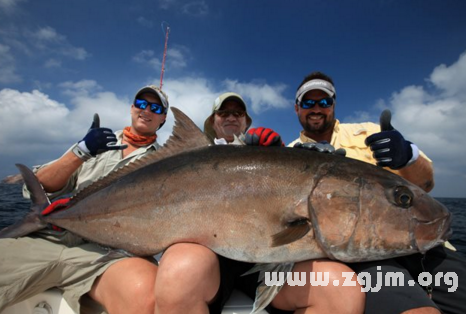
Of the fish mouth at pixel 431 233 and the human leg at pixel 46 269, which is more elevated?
the fish mouth at pixel 431 233

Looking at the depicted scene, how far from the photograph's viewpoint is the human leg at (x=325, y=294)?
173 centimetres

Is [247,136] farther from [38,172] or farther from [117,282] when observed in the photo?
[38,172]

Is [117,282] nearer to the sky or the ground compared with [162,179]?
nearer to the ground

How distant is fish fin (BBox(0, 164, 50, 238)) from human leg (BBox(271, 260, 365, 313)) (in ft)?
8.27

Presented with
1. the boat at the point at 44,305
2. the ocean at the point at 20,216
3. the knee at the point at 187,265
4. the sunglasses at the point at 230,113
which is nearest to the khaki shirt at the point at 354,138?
the sunglasses at the point at 230,113

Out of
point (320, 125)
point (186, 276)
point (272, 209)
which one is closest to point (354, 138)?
point (320, 125)

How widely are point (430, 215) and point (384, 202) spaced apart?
32 centimetres

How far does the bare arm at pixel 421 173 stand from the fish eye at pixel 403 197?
94cm

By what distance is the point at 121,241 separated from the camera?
2.28 metres

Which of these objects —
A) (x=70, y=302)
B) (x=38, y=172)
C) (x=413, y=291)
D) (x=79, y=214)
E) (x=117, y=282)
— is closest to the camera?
(x=413, y=291)

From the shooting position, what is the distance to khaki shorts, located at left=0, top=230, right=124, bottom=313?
2.21 m

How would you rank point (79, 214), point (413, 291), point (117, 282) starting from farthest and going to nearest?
point (79, 214), point (117, 282), point (413, 291)

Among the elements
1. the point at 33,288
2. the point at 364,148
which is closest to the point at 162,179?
the point at 33,288

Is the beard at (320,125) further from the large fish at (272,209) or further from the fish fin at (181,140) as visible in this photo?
the fish fin at (181,140)
